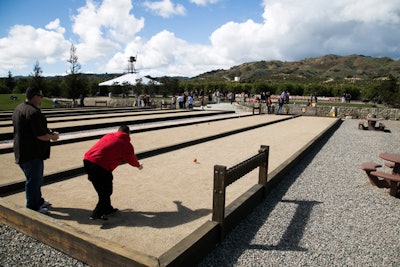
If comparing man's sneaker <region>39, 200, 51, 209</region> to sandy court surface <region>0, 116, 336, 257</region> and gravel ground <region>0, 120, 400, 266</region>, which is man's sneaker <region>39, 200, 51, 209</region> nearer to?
sandy court surface <region>0, 116, 336, 257</region>

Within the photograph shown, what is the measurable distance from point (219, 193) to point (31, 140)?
241 cm

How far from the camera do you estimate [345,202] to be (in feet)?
15.9

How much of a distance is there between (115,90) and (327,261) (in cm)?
4343

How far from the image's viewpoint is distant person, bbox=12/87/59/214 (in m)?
3.57

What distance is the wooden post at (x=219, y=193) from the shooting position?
3.31 meters

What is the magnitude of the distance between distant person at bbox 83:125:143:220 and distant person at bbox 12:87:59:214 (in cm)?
60

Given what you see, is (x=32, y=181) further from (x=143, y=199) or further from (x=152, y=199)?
(x=152, y=199)

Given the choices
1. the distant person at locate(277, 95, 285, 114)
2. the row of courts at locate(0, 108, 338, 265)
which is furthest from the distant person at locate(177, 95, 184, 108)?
the row of courts at locate(0, 108, 338, 265)

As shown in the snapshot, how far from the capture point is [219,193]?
335 cm

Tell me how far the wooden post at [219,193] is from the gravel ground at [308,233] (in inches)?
12.5

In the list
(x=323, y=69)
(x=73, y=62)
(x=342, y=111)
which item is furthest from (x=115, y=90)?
(x=323, y=69)

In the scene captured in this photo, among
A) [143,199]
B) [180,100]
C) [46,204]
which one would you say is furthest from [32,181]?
[180,100]

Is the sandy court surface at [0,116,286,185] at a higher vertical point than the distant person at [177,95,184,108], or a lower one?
lower

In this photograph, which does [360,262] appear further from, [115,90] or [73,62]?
[115,90]
